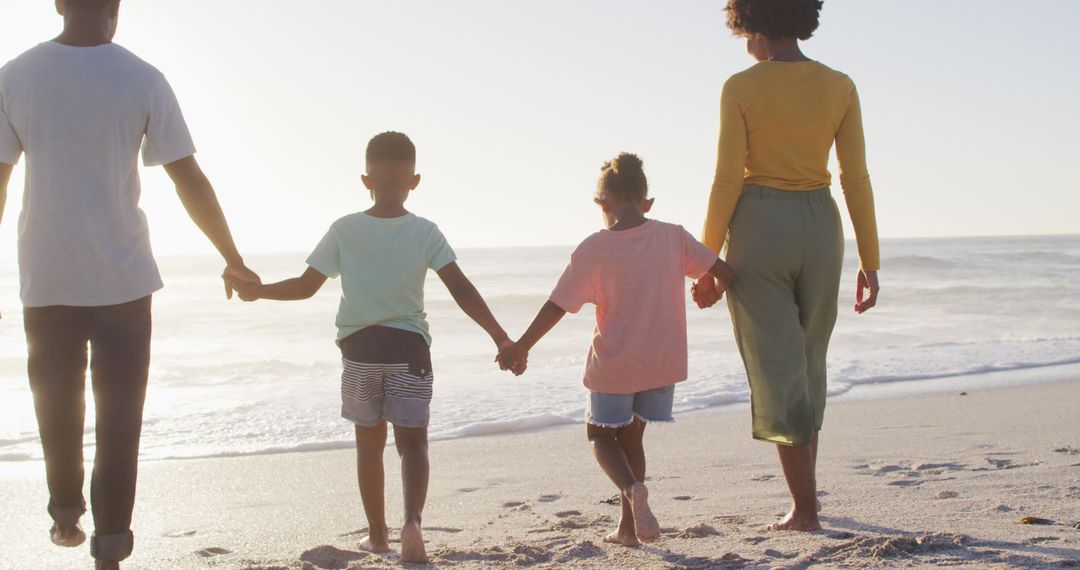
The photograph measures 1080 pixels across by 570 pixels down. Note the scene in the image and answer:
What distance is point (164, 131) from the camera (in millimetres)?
3043

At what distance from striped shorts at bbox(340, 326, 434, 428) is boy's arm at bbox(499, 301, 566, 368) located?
11.6 inches

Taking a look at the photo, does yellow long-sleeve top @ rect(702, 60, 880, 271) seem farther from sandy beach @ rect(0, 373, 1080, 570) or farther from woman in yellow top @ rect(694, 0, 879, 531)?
sandy beach @ rect(0, 373, 1080, 570)

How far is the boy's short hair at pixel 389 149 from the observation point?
12.8ft

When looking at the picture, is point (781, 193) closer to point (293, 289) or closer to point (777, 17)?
point (777, 17)

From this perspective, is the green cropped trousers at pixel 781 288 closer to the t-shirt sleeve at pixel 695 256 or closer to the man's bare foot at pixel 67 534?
the t-shirt sleeve at pixel 695 256

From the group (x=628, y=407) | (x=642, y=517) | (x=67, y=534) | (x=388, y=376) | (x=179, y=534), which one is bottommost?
(x=179, y=534)

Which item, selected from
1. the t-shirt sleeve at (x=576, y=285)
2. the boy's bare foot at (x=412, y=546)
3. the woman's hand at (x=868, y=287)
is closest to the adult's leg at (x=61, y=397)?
the boy's bare foot at (x=412, y=546)

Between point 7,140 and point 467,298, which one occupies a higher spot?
point 7,140

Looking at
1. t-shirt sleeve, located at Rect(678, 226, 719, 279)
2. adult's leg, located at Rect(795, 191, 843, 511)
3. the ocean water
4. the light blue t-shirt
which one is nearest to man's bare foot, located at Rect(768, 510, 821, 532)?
adult's leg, located at Rect(795, 191, 843, 511)

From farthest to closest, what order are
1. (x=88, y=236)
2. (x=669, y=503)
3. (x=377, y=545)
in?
1. (x=669, y=503)
2. (x=377, y=545)
3. (x=88, y=236)

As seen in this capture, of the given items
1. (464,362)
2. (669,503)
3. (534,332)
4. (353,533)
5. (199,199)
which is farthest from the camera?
(464,362)

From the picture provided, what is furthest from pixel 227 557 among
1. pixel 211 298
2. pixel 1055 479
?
pixel 211 298

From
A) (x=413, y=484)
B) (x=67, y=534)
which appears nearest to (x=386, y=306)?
(x=413, y=484)

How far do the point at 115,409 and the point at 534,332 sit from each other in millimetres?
1431
